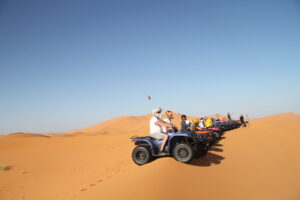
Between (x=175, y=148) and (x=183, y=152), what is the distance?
0.25 meters

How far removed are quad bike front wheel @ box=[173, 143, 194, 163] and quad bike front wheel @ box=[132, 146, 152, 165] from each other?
1.09 m

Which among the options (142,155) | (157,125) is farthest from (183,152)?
(142,155)

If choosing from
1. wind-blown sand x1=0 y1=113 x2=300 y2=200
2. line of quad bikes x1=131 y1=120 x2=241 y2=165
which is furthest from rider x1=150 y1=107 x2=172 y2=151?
wind-blown sand x1=0 y1=113 x2=300 y2=200

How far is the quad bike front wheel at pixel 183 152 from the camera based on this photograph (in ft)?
17.0

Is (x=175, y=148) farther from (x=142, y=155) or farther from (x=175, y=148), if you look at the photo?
(x=142, y=155)

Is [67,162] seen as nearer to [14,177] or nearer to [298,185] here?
[14,177]

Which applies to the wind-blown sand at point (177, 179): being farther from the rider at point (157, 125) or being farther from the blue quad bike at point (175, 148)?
the rider at point (157, 125)

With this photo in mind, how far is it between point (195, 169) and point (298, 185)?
2360 mm

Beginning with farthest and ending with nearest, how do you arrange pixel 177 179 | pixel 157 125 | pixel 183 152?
1. pixel 157 125
2. pixel 183 152
3. pixel 177 179

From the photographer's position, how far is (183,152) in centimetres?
534

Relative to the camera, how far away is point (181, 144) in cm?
532

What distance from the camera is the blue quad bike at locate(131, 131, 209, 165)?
530 centimetres

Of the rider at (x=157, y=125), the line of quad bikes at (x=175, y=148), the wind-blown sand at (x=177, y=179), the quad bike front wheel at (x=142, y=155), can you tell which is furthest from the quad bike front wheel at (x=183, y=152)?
the quad bike front wheel at (x=142, y=155)

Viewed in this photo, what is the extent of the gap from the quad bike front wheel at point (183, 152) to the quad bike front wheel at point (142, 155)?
42.8 inches
